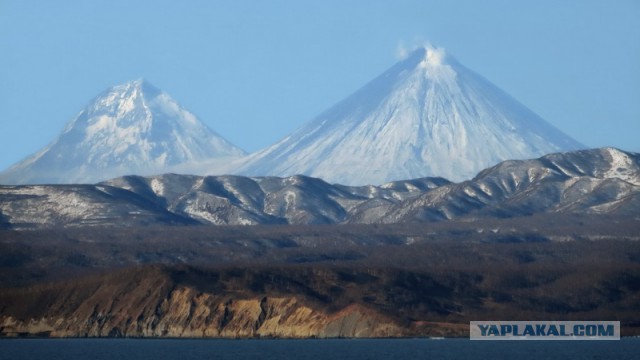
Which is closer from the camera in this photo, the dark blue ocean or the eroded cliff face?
the dark blue ocean

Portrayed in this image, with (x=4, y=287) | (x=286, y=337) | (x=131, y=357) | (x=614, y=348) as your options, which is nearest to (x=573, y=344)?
(x=614, y=348)

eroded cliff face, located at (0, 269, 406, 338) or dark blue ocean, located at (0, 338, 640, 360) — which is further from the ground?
eroded cliff face, located at (0, 269, 406, 338)

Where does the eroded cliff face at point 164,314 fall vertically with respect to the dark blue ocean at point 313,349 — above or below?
above

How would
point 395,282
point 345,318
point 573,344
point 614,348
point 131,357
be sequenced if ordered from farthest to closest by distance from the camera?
point 395,282 → point 345,318 → point 573,344 → point 614,348 → point 131,357

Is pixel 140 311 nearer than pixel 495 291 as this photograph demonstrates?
Yes

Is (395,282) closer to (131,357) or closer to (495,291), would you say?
(495,291)
